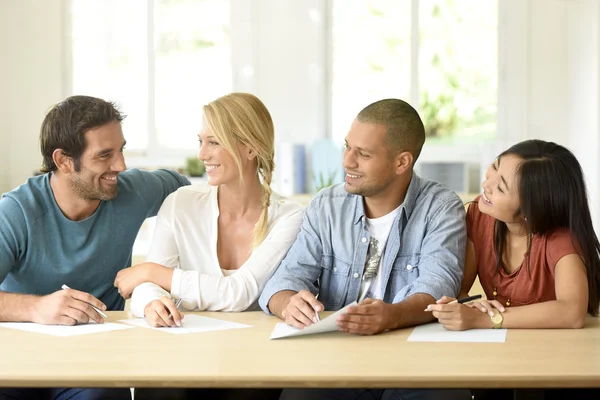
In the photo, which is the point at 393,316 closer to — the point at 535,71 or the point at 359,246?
the point at 359,246

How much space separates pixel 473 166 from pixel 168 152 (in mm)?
Answer: 2170

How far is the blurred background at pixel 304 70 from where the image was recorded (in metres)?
5.80

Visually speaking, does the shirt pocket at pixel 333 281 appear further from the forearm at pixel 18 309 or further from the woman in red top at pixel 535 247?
the forearm at pixel 18 309

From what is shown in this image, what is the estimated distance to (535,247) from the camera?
93.1 inches

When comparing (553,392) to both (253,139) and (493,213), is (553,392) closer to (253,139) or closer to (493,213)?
(493,213)

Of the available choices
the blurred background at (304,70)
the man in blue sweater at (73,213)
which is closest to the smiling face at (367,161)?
the man in blue sweater at (73,213)

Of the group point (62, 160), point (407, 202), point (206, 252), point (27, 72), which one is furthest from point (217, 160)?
point (27, 72)

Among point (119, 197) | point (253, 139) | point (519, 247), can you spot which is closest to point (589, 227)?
point (519, 247)

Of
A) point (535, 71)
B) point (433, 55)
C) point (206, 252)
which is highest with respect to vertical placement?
point (433, 55)

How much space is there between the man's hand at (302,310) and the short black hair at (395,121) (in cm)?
60

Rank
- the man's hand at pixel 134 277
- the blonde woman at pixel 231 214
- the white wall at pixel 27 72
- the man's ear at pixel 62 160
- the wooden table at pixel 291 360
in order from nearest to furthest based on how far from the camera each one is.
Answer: the wooden table at pixel 291 360, the man's hand at pixel 134 277, the blonde woman at pixel 231 214, the man's ear at pixel 62 160, the white wall at pixel 27 72

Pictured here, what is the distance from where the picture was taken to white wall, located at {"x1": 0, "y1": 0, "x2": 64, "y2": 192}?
6043mm

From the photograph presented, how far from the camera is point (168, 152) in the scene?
6.14 metres

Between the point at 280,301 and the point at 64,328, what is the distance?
58 cm
